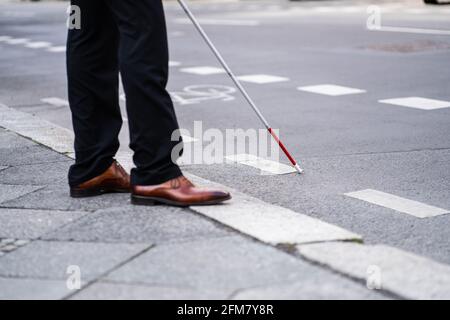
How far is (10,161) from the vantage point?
4.98 m

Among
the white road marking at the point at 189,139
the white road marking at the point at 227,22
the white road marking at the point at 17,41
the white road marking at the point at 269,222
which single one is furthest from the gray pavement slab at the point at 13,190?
the white road marking at the point at 227,22

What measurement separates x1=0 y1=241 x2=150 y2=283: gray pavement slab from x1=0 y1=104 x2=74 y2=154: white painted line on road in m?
1.89

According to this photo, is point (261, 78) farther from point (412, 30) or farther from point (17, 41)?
point (17, 41)

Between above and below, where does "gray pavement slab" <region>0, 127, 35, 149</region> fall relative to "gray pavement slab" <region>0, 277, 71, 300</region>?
below

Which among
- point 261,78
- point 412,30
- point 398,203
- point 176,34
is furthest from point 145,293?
point 176,34

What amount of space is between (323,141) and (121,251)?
8.84 ft

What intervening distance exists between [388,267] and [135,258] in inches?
34.1

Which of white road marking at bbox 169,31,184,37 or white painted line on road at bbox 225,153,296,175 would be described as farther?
white road marking at bbox 169,31,184,37

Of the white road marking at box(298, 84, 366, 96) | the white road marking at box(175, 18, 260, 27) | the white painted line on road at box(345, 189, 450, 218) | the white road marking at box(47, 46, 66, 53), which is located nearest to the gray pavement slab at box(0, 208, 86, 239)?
the white painted line on road at box(345, 189, 450, 218)

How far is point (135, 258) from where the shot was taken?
308 cm

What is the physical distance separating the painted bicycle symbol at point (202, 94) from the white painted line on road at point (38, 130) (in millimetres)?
1571

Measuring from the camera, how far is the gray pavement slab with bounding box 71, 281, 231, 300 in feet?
8.90

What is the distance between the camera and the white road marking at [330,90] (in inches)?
309

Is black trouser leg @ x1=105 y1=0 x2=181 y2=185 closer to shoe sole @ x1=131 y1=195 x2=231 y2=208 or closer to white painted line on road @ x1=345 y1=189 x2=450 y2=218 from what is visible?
shoe sole @ x1=131 y1=195 x2=231 y2=208
